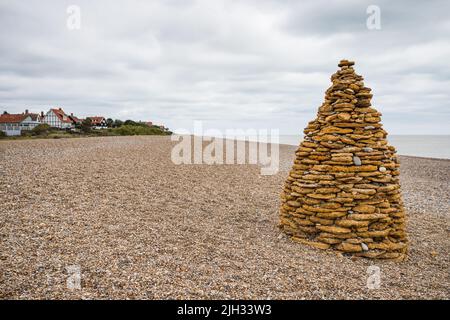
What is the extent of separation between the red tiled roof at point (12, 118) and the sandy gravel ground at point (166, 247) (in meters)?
54.6

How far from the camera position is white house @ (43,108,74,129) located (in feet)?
217

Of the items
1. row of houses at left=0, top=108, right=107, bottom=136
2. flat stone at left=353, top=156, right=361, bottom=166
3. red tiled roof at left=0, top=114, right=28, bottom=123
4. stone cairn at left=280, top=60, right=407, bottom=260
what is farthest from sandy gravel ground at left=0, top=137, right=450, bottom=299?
red tiled roof at left=0, top=114, right=28, bottom=123

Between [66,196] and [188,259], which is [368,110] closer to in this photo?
[188,259]

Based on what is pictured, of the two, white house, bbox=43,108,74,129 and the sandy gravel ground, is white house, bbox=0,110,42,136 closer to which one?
white house, bbox=43,108,74,129

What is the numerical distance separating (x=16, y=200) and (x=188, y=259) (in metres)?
5.32

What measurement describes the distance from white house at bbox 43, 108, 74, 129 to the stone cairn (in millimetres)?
67551

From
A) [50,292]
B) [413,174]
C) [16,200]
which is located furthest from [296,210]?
[413,174]

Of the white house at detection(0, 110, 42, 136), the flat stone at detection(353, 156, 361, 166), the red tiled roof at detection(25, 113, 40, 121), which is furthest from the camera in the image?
the red tiled roof at detection(25, 113, 40, 121)

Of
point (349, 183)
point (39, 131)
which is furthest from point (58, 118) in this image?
point (349, 183)

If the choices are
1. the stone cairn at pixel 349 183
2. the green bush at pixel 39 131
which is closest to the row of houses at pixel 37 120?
the green bush at pixel 39 131

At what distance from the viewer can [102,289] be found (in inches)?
187

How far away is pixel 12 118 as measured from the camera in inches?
2314

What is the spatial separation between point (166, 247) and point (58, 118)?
69302mm

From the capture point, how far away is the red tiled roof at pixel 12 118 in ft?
191
